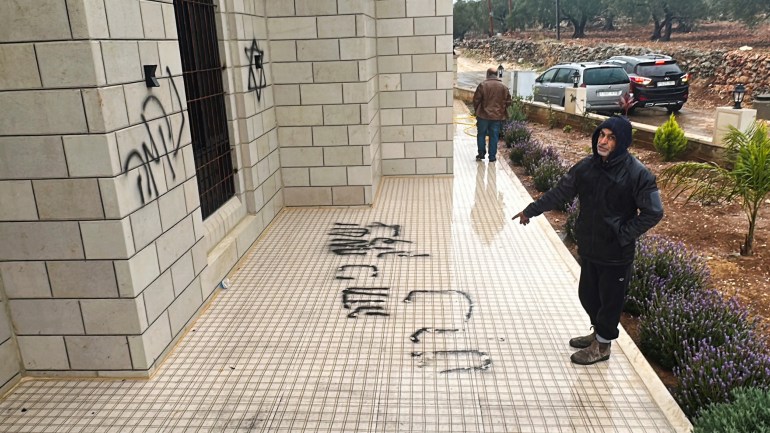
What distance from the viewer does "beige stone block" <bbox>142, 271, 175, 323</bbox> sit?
3861 mm

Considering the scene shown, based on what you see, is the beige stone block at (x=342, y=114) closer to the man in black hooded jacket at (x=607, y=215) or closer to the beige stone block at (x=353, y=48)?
the beige stone block at (x=353, y=48)

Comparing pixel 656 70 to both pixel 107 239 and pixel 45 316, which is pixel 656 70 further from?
pixel 45 316

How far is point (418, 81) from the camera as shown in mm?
9383

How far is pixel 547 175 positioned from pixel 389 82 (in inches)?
117

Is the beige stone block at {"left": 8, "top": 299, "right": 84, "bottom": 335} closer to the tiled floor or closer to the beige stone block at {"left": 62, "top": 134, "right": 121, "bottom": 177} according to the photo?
the tiled floor

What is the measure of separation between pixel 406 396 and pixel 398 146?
254 inches

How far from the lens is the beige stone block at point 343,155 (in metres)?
7.52

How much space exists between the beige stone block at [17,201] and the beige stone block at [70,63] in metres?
0.66

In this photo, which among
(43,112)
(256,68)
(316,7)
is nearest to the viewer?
(43,112)

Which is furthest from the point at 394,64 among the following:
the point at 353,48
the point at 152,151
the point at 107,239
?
the point at 107,239

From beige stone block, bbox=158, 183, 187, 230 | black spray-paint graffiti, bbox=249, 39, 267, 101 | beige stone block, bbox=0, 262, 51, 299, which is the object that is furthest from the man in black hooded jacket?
black spray-paint graffiti, bbox=249, 39, 267, 101

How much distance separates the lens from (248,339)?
4340 mm

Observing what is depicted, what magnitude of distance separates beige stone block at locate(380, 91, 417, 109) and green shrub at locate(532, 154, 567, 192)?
7.55ft

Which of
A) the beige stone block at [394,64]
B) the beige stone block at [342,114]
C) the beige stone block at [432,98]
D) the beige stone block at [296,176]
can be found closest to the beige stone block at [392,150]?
the beige stone block at [432,98]
